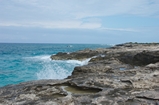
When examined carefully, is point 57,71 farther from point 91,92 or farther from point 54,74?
point 91,92

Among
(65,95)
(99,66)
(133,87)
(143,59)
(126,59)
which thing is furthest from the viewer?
(126,59)

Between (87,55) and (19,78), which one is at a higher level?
(87,55)

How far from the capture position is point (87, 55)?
30.6 metres

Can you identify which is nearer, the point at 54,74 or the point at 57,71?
the point at 54,74

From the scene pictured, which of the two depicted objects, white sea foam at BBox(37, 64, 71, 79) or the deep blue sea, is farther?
the deep blue sea

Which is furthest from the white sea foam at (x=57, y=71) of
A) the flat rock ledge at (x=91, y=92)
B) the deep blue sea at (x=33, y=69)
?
the flat rock ledge at (x=91, y=92)

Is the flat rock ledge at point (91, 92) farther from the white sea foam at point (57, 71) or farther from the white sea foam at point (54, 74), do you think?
the white sea foam at point (57, 71)

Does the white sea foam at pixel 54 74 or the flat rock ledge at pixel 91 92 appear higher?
the flat rock ledge at pixel 91 92

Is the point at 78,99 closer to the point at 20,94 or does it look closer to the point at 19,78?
the point at 20,94

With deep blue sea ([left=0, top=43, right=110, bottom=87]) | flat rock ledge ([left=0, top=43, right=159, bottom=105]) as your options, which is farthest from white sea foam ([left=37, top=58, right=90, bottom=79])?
flat rock ledge ([left=0, top=43, right=159, bottom=105])

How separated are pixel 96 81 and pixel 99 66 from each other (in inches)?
132

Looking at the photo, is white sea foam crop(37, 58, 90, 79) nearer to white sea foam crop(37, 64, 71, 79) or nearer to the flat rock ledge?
white sea foam crop(37, 64, 71, 79)

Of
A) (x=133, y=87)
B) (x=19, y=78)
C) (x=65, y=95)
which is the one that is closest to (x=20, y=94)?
(x=65, y=95)

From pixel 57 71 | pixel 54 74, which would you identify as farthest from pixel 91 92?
pixel 57 71
